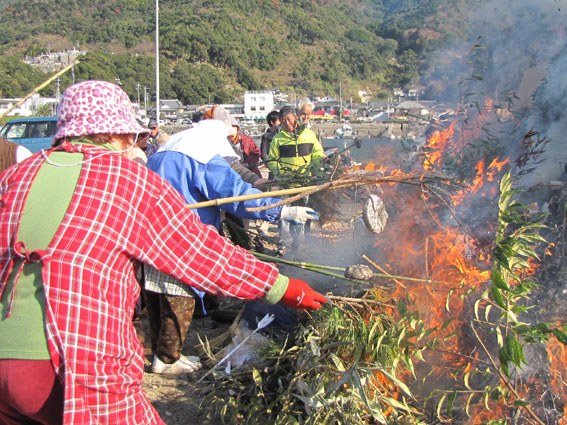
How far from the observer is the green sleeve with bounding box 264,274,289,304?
1935 millimetres

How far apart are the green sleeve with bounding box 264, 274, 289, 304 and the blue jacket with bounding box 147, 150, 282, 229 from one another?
112 cm

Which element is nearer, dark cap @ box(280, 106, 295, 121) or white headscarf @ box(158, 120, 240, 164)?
white headscarf @ box(158, 120, 240, 164)

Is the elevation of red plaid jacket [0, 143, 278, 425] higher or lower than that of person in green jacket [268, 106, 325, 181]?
lower

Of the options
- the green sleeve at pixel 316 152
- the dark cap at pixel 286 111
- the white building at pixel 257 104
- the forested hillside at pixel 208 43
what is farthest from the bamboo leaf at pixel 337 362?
the white building at pixel 257 104

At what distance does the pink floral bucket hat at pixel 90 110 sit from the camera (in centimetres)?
162

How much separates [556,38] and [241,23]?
149 meters

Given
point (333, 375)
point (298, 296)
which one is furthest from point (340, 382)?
point (298, 296)

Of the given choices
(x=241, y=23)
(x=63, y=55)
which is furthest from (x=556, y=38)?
(x=241, y=23)

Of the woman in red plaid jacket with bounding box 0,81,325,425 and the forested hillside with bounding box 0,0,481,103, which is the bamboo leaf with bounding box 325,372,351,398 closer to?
the woman in red plaid jacket with bounding box 0,81,325,425

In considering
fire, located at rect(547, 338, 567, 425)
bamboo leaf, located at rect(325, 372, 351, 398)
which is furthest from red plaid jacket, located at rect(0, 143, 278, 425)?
fire, located at rect(547, 338, 567, 425)

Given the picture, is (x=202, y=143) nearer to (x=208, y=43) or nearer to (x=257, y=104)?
(x=257, y=104)

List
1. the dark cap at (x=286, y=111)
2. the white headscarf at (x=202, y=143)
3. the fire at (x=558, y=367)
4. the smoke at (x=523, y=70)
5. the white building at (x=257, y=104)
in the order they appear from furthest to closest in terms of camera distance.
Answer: the white building at (x=257, y=104)
the dark cap at (x=286, y=111)
the smoke at (x=523, y=70)
the white headscarf at (x=202, y=143)
the fire at (x=558, y=367)

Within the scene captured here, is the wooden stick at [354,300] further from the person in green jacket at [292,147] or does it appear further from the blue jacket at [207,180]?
the person in green jacket at [292,147]

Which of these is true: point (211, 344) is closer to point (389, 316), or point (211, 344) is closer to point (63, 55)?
point (389, 316)
